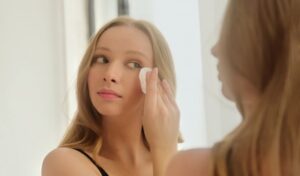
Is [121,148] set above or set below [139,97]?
below

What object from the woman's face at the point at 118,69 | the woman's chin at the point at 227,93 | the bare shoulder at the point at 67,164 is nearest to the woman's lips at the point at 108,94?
the woman's face at the point at 118,69

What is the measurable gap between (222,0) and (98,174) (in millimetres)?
403

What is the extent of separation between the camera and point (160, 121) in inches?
37.3

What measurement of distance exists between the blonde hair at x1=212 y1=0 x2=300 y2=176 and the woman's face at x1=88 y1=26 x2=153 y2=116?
0.42 m

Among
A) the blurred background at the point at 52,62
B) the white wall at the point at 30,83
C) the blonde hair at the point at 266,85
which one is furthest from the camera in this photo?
the white wall at the point at 30,83

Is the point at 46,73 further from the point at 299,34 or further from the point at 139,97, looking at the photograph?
the point at 299,34

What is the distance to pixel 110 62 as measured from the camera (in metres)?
0.97

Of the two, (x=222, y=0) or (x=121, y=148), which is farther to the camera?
(x=121, y=148)

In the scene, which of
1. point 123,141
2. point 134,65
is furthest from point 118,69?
point 123,141

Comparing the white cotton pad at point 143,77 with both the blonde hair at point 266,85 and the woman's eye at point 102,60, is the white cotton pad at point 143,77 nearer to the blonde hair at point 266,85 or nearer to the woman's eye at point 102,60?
the woman's eye at point 102,60

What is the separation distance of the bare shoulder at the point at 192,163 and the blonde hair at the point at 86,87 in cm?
44

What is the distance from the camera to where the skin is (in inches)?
21.8

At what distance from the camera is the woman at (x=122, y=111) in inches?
37.3

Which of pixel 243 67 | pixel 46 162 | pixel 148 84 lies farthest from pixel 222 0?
pixel 46 162
